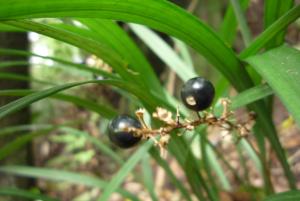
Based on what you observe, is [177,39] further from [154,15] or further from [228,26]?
[228,26]

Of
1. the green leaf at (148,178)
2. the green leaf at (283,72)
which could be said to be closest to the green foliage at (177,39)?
the green leaf at (283,72)

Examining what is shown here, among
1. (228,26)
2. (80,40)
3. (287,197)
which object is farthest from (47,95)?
(228,26)

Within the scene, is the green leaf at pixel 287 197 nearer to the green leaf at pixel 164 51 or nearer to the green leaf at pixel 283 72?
the green leaf at pixel 283 72

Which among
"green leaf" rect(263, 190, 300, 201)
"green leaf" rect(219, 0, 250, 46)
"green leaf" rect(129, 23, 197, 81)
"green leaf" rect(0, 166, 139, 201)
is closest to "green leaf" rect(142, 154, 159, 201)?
"green leaf" rect(0, 166, 139, 201)

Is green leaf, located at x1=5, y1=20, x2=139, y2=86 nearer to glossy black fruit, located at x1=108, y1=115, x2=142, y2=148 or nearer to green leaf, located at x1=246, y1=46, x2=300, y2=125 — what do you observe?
glossy black fruit, located at x1=108, y1=115, x2=142, y2=148

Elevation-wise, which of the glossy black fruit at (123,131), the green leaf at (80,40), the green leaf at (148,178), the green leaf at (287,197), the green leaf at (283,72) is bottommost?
the green leaf at (287,197)

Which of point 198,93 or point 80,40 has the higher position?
point 80,40
